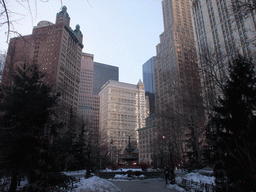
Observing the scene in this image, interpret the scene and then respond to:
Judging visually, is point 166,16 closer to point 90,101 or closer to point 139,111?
point 139,111

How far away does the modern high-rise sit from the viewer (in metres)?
133

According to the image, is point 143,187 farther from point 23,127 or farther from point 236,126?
point 23,127

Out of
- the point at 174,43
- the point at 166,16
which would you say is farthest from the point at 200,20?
the point at 166,16

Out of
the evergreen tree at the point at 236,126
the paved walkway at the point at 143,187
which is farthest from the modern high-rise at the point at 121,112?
the evergreen tree at the point at 236,126

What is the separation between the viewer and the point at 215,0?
69.4m

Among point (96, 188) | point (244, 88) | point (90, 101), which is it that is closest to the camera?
point (244, 88)

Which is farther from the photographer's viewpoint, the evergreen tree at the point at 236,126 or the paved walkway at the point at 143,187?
the paved walkway at the point at 143,187

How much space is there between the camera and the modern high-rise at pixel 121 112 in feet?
437

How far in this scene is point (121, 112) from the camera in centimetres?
13988

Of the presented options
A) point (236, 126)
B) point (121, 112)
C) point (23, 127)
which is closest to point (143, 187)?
point (236, 126)

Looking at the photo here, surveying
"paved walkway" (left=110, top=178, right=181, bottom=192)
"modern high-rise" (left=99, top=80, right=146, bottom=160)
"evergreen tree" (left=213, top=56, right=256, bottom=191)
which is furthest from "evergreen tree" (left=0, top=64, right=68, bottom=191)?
"modern high-rise" (left=99, top=80, right=146, bottom=160)

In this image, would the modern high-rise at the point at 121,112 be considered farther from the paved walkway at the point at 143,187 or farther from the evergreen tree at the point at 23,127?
the evergreen tree at the point at 23,127

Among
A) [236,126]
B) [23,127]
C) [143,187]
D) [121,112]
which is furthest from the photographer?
[121,112]

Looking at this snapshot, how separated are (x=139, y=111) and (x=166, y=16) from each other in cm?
7618
